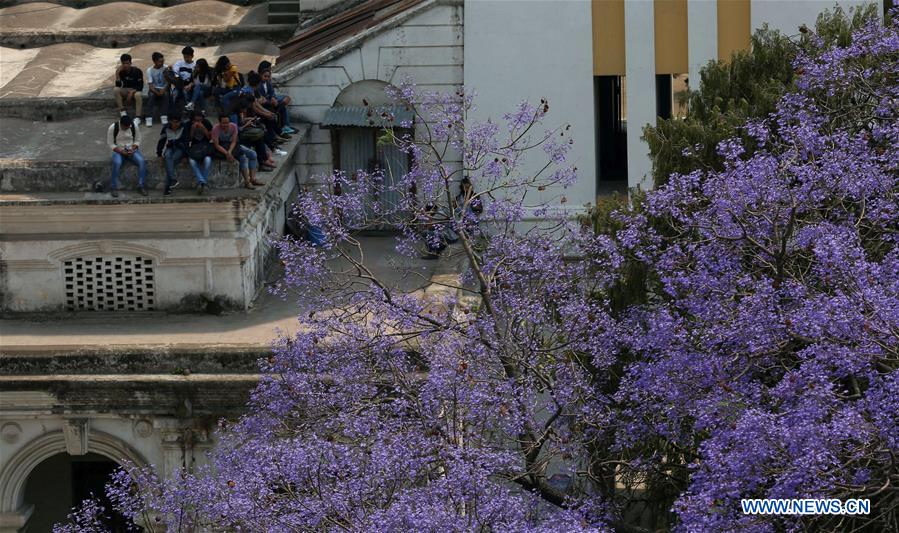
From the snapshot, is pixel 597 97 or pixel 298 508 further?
pixel 597 97

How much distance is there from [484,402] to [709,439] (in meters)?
3.08

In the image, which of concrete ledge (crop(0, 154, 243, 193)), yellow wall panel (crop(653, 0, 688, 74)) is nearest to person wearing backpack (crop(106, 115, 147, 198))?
concrete ledge (crop(0, 154, 243, 193))

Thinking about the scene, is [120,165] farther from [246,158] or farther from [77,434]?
[77,434]

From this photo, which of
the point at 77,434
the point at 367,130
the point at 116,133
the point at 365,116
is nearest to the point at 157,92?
the point at 116,133

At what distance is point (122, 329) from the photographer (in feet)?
97.6

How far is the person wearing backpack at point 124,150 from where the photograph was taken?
30.8 meters

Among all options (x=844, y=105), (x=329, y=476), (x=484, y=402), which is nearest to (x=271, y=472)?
(x=329, y=476)

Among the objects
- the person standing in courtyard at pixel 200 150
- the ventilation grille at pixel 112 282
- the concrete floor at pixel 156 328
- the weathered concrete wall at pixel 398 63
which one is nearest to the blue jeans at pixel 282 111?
the weathered concrete wall at pixel 398 63

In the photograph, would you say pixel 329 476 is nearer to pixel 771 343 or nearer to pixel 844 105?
pixel 771 343

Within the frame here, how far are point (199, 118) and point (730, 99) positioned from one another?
9.11 meters

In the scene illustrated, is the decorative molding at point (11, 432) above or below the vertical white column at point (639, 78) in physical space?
below

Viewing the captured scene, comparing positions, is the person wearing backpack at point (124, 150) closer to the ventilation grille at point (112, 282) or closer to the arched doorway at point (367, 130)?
the ventilation grille at point (112, 282)

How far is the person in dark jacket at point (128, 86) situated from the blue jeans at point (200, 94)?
1085 millimetres

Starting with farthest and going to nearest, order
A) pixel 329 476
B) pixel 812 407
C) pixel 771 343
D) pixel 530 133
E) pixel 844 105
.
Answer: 1. pixel 530 133
2. pixel 844 105
3. pixel 329 476
4. pixel 771 343
5. pixel 812 407
